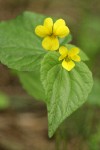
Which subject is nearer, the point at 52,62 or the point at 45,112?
the point at 52,62

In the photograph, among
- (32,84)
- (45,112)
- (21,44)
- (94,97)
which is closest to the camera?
(21,44)

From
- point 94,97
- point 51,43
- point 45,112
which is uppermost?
point 51,43

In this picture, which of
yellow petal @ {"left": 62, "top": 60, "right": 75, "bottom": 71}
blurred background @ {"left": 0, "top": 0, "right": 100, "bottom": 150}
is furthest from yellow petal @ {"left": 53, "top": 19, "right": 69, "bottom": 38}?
blurred background @ {"left": 0, "top": 0, "right": 100, "bottom": 150}

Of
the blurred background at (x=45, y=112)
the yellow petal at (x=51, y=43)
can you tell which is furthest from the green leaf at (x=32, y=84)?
the yellow petal at (x=51, y=43)

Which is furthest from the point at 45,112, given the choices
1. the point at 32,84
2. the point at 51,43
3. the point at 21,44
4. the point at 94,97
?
the point at 51,43

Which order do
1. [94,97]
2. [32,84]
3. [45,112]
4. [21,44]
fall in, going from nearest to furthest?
[21,44]
[32,84]
[94,97]
[45,112]

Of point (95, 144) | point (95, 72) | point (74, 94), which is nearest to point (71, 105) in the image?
point (74, 94)

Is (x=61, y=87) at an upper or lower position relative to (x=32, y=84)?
upper

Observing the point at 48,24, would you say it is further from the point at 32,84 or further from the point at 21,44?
the point at 32,84
